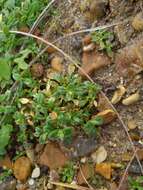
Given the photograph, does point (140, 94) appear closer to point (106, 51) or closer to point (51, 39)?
point (106, 51)

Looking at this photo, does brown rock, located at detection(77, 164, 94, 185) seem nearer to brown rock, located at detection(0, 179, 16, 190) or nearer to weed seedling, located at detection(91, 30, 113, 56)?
brown rock, located at detection(0, 179, 16, 190)

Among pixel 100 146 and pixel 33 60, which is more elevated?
pixel 33 60

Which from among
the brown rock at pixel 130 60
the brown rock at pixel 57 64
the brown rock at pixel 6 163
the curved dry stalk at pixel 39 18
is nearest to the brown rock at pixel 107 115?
the brown rock at pixel 130 60

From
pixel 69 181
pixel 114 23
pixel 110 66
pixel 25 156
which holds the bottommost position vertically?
pixel 69 181

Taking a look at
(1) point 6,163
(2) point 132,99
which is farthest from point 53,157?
(2) point 132,99

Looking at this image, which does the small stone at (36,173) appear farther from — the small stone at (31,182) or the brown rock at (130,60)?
the brown rock at (130,60)

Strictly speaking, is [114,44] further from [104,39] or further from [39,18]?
[39,18]

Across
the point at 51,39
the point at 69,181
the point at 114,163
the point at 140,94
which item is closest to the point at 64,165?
the point at 69,181
